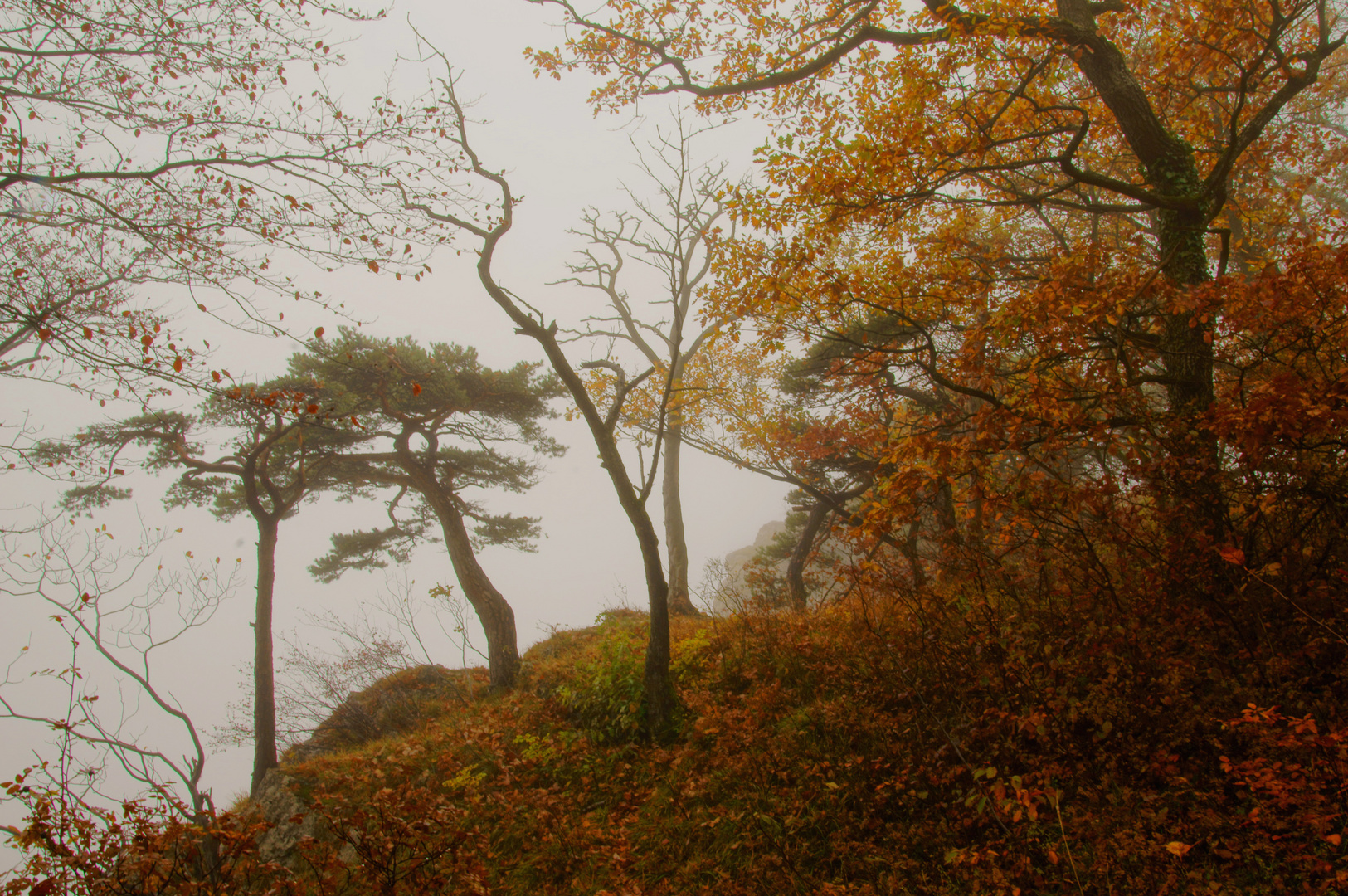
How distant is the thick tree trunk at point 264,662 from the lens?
804 cm

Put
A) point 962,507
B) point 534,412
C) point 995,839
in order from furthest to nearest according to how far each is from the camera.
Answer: point 534,412
point 962,507
point 995,839

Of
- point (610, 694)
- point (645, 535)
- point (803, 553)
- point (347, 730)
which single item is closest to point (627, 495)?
point (645, 535)

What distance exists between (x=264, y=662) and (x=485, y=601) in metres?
3.40

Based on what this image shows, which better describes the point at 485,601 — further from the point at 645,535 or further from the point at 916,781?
the point at 916,781

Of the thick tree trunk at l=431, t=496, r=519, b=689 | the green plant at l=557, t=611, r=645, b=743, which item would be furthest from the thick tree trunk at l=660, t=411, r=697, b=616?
the green plant at l=557, t=611, r=645, b=743

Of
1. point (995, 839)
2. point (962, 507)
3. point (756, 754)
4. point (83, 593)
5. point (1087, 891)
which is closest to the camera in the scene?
point (1087, 891)

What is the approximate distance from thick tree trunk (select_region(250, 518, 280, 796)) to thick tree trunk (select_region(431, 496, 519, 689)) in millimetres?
2666

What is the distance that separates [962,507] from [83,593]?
1008 cm

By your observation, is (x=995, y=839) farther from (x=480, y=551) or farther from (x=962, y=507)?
(x=480, y=551)

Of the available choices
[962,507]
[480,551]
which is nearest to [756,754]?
[962,507]

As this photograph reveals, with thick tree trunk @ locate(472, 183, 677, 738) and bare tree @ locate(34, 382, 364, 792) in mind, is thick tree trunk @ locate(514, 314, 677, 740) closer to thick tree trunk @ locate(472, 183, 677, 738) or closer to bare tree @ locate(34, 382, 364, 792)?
thick tree trunk @ locate(472, 183, 677, 738)

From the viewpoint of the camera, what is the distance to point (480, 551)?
1244 centimetres

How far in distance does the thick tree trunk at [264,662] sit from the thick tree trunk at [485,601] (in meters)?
2.67

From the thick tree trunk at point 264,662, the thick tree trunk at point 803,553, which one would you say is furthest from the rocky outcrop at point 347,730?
the thick tree trunk at point 803,553
